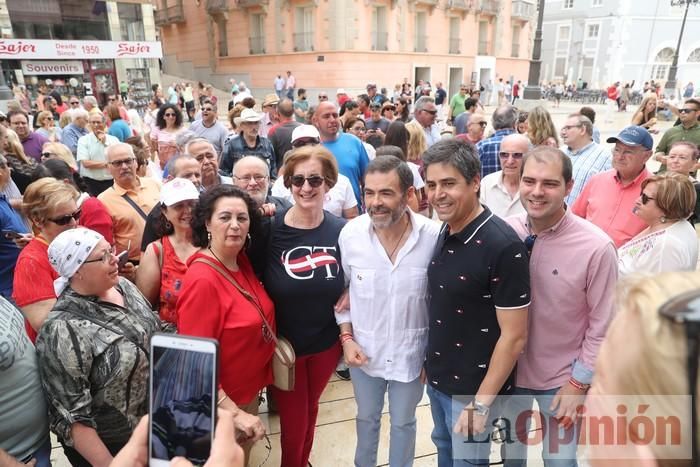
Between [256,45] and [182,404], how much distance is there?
29.1 metres

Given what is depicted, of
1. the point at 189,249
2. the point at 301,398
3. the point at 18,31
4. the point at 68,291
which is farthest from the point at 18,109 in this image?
the point at 18,31

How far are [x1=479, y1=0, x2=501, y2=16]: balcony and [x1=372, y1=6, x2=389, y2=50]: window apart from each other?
9.06 m

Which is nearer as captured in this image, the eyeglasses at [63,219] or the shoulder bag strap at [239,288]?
the shoulder bag strap at [239,288]

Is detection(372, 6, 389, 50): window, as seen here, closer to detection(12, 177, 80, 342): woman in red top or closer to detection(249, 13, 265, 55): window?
detection(249, 13, 265, 55): window

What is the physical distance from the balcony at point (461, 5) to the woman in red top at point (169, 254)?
98.6 feet

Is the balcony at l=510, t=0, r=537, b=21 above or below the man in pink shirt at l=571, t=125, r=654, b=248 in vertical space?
above

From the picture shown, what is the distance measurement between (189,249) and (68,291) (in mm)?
840

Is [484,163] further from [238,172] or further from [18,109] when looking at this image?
[18,109]

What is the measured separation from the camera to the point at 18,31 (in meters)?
19.9

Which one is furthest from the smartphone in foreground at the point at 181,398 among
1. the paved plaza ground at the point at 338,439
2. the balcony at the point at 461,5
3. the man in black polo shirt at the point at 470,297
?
the balcony at the point at 461,5


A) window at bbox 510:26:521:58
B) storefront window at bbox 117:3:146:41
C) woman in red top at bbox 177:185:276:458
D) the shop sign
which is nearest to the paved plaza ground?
woman in red top at bbox 177:185:276:458

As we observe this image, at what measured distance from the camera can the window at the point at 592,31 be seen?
42.9m

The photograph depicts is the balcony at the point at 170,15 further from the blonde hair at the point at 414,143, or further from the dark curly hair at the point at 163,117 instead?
the blonde hair at the point at 414,143

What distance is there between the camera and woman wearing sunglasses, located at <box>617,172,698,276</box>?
2621 millimetres
